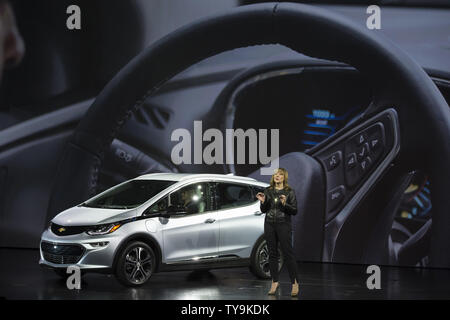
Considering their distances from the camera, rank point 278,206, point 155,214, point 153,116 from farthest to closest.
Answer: point 153,116, point 155,214, point 278,206

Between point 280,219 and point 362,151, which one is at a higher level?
point 362,151

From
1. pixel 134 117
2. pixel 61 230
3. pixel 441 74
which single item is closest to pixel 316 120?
pixel 441 74

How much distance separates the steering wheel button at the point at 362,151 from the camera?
15188 millimetres

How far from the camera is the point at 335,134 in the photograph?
15586mm

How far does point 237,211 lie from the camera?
40.1ft

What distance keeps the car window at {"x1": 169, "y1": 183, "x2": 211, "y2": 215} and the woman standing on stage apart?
5.22ft

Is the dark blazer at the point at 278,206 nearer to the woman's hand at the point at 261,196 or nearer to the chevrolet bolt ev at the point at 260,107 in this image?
the woman's hand at the point at 261,196

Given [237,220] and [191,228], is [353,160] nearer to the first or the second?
[237,220]

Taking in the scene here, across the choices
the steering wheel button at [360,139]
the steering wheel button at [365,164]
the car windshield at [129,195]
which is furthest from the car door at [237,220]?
the steering wheel button at [360,139]

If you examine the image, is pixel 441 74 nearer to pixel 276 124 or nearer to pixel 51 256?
pixel 276 124

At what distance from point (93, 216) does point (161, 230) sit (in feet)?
3.20

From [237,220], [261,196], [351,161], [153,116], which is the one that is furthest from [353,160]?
[261,196]

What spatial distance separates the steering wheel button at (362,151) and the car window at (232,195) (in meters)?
3.33

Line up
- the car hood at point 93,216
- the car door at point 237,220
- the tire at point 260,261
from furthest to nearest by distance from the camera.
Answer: the tire at point 260,261 → the car door at point 237,220 → the car hood at point 93,216
